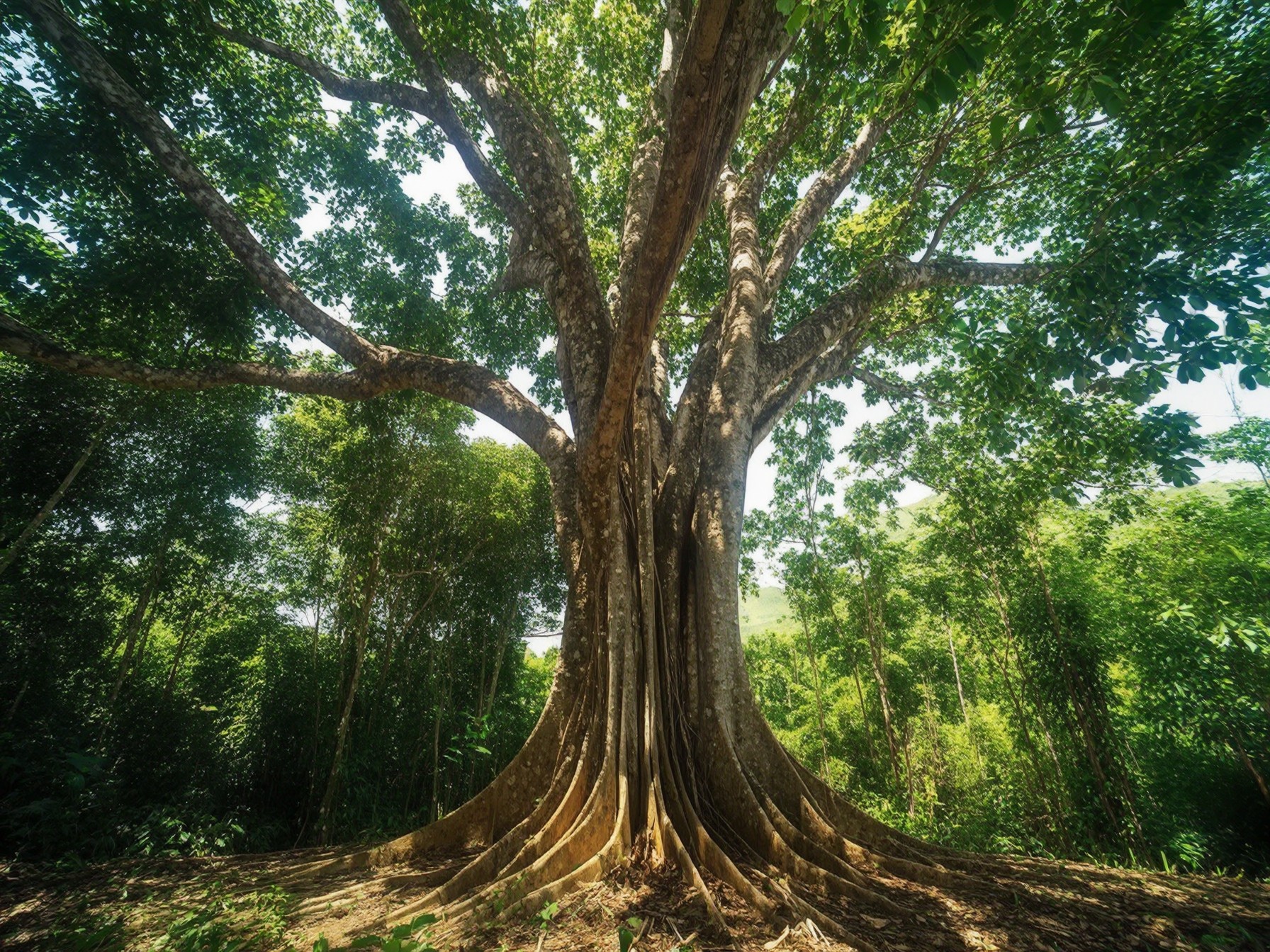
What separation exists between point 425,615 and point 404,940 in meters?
6.46

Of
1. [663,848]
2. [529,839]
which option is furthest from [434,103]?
[663,848]

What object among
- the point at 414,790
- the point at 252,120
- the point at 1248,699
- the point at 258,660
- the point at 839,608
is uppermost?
the point at 252,120

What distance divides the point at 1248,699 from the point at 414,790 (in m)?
9.66

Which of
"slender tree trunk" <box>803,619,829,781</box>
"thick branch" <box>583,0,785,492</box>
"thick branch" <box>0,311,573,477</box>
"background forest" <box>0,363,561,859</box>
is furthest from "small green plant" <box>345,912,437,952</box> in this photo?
"slender tree trunk" <box>803,619,829,781</box>

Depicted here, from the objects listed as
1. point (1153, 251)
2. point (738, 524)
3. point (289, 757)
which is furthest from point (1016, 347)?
point (289, 757)

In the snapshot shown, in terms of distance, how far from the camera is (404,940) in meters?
1.90

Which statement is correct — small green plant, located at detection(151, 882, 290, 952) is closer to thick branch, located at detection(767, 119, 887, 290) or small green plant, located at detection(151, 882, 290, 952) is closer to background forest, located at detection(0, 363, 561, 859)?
background forest, located at detection(0, 363, 561, 859)

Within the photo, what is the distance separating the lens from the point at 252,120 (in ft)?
17.7

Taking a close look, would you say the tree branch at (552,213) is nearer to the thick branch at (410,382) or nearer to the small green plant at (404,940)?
the thick branch at (410,382)

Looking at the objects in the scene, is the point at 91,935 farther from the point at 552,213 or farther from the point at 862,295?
the point at 862,295

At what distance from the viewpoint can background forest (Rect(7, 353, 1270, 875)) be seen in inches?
185

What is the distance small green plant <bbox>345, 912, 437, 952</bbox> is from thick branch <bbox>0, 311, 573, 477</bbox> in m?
2.59

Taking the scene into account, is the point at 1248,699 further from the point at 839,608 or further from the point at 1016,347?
the point at 839,608

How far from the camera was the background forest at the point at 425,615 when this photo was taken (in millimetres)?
4703
